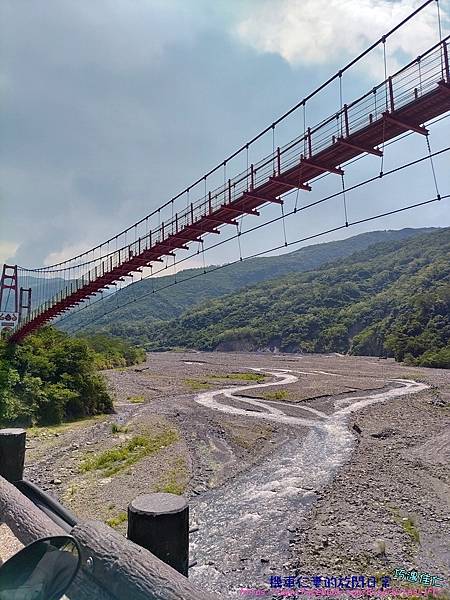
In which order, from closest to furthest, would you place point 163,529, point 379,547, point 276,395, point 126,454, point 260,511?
point 163,529, point 379,547, point 260,511, point 126,454, point 276,395

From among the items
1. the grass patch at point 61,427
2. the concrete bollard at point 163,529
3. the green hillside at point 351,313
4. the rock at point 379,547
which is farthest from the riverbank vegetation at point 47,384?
the green hillside at point 351,313

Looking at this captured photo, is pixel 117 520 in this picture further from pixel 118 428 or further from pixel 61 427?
pixel 61 427

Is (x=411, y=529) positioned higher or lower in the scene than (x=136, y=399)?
lower

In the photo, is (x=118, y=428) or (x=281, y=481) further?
(x=118, y=428)

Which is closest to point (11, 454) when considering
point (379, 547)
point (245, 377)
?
point (379, 547)

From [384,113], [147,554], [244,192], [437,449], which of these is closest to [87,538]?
[147,554]

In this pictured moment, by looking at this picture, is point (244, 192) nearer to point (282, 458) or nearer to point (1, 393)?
point (282, 458)

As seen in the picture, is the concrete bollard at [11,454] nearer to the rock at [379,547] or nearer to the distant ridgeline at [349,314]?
the rock at [379,547]
